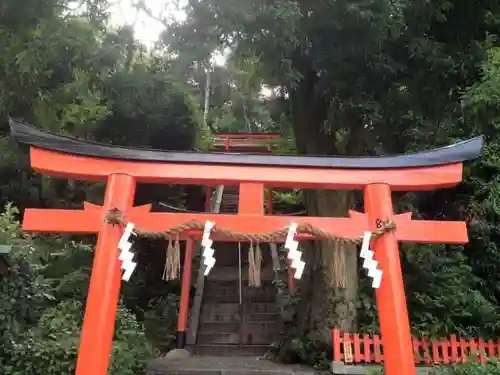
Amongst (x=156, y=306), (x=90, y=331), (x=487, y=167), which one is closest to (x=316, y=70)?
(x=487, y=167)

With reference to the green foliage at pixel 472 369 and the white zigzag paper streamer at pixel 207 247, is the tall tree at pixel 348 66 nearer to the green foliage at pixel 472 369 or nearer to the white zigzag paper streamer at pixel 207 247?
the green foliage at pixel 472 369

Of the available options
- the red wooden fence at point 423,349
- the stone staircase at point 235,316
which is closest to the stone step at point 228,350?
the stone staircase at point 235,316

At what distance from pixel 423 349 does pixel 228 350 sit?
163 inches

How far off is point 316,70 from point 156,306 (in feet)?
21.6

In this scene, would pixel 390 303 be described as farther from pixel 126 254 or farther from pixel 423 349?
pixel 423 349

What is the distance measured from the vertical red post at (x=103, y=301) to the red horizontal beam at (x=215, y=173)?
330 mm

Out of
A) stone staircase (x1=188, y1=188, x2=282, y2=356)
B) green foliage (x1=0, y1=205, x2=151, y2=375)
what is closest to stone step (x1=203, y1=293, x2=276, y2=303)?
stone staircase (x1=188, y1=188, x2=282, y2=356)

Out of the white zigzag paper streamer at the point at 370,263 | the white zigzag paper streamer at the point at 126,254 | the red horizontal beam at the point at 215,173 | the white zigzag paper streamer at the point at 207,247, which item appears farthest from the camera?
the red horizontal beam at the point at 215,173

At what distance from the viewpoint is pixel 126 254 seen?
497cm

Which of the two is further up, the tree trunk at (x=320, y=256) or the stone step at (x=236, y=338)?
the tree trunk at (x=320, y=256)

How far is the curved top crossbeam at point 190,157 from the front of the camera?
5484 mm

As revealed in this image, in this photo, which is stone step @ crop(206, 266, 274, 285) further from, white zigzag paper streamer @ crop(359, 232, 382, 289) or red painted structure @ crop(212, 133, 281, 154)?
red painted structure @ crop(212, 133, 281, 154)

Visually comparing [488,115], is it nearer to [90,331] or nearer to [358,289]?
[358,289]

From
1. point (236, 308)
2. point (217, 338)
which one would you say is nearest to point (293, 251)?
point (217, 338)
